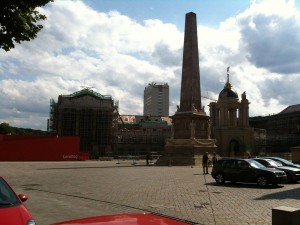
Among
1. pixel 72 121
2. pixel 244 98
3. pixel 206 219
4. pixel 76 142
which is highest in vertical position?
pixel 244 98

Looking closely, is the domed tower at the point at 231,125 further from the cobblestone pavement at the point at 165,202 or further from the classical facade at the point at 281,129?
the cobblestone pavement at the point at 165,202

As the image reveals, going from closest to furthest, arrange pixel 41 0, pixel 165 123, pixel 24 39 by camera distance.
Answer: pixel 41 0 → pixel 24 39 → pixel 165 123

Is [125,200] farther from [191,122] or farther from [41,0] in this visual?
[191,122]

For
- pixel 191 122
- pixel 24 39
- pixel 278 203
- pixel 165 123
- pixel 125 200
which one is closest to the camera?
pixel 24 39

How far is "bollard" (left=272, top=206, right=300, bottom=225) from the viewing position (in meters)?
7.34

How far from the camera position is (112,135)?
89.9m

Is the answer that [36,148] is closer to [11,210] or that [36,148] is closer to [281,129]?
[11,210]

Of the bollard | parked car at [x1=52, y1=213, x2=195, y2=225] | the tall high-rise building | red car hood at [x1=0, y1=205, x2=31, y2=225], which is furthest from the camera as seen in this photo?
the tall high-rise building

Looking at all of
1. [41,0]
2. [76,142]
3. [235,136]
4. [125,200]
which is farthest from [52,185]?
[235,136]

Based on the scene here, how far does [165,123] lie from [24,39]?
111164mm

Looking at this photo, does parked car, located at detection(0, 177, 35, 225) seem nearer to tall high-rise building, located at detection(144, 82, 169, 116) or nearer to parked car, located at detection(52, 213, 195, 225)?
parked car, located at detection(52, 213, 195, 225)

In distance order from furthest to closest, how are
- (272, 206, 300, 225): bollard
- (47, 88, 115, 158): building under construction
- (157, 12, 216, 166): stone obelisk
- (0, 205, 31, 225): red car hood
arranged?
(47, 88, 115, 158): building under construction → (157, 12, 216, 166): stone obelisk → (272, 206, 300, 225): bollard → (0, 205, 31, 225): red car hood

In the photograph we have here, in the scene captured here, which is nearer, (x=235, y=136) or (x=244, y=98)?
(x=235, y=136)

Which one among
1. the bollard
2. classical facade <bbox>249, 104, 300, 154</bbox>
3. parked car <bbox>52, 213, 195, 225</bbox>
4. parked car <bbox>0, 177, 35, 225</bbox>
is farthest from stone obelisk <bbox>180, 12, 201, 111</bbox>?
classical facade <bbox>249, 104, 300, 154</bbox>
